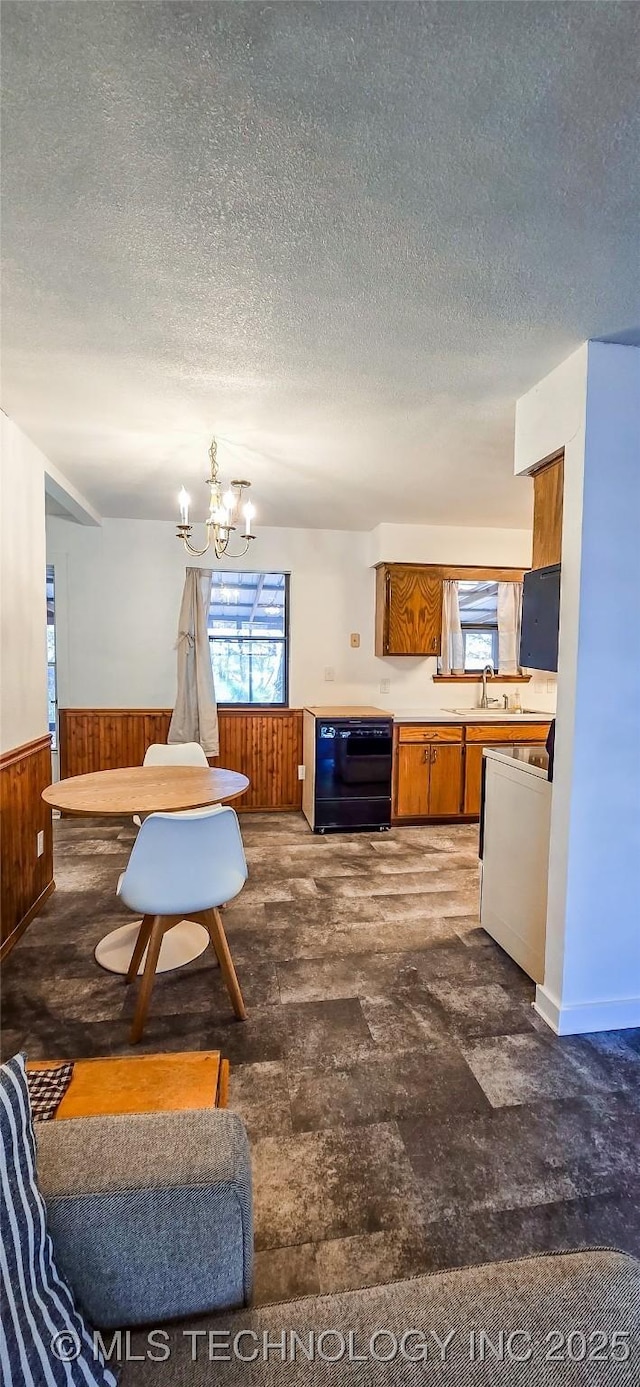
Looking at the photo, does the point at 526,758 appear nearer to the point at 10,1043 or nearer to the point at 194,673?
the point at 10,1043

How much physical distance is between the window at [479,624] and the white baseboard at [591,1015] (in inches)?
131

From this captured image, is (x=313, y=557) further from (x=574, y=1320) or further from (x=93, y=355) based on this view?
(x=574, y=1320)

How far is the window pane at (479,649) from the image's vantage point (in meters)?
5.12

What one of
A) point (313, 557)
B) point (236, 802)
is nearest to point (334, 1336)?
point (236, 802)

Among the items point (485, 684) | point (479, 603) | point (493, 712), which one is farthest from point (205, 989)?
point (479, 603)

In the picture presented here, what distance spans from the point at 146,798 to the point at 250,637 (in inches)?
112

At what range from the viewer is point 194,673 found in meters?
4.72

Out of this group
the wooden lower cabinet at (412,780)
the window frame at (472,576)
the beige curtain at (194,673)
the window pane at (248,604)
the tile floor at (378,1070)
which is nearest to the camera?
the tile floor at (378,1070)

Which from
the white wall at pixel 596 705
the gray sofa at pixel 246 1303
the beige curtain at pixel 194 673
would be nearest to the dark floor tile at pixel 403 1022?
the white wall at pixel 596 705

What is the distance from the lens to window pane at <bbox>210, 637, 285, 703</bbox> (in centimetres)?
500

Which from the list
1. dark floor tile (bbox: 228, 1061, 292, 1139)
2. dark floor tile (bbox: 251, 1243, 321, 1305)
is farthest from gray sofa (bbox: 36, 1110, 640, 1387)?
dark floor tile (bbox: 228, 1061, 292, 1139)

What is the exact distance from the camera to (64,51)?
101cm

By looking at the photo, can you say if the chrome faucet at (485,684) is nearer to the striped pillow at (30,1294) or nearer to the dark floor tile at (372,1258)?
the dark floor tile at (372,1258)

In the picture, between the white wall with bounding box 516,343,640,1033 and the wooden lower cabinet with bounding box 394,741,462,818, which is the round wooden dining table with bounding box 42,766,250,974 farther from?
the wooden lower cabinet with bounding box 394,741,462,818
